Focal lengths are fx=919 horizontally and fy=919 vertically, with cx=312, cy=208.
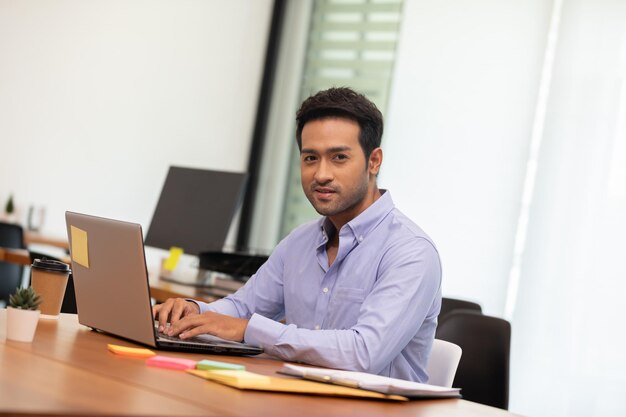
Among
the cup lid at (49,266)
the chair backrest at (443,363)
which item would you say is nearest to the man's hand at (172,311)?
the cup lid at (49,266)

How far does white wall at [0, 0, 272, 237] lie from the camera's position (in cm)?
570

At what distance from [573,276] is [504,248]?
48 cm

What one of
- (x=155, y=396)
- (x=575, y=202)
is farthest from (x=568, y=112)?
(x=155, y=396)

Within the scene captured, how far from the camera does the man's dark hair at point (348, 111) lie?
7.84ft

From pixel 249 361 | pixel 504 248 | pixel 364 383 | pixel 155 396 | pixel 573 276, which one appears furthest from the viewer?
pixel 504 248

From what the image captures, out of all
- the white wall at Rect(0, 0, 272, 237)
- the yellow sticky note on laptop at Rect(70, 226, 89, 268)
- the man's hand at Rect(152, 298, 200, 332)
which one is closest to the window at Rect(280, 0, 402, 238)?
the white wall at Rect(0, 0, 272, 237)

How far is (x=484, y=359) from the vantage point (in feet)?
9.37

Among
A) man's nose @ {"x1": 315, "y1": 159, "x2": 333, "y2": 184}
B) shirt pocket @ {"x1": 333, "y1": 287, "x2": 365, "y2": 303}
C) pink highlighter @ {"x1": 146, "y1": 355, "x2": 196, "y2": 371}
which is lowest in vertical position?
pink highlighter @ {"x1": 146, "y1": 355, "x2": 196, "y2": 371}

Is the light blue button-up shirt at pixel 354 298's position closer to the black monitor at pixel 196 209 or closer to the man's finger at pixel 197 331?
the man's finger at pixel 197 331

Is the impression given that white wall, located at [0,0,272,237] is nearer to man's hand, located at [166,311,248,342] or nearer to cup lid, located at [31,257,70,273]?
cup lid, located at [31,257,70,273]

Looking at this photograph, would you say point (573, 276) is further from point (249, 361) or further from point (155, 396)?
point (155, 396)

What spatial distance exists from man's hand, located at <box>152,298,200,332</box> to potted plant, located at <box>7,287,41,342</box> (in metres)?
0.37

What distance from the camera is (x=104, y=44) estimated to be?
5980 mm

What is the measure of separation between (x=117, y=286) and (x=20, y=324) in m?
0.26
